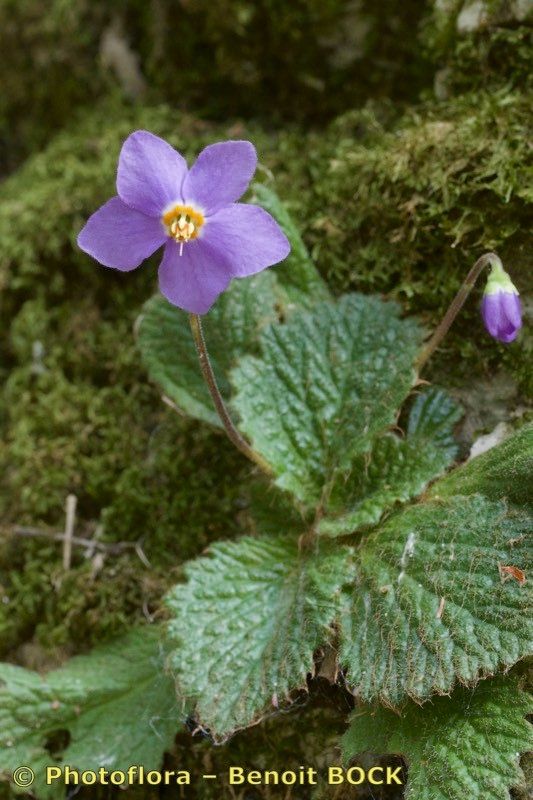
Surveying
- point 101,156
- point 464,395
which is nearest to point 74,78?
point 101,156

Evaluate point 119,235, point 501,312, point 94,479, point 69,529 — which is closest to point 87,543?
point 69,529

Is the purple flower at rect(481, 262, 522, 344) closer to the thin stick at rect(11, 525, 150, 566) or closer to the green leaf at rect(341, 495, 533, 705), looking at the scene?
the green leaf at rect(341, 495, 533, 705)

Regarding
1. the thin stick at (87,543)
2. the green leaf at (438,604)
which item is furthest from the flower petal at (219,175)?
the thin stick at (87,543)

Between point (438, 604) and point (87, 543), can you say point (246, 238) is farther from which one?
point (87, 543)

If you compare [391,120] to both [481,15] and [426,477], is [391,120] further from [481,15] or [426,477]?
[426,477]

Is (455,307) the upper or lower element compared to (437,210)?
lower

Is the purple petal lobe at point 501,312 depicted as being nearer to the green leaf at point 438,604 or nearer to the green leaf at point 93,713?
the green leaf at point 438,604

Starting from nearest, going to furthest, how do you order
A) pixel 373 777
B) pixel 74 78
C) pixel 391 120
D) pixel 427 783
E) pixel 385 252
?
pixel 427 783
pixel 373 777
pixel 385 252
pixel 391 120
pixel 74 78
